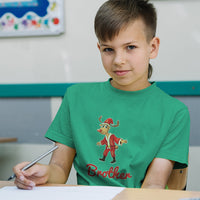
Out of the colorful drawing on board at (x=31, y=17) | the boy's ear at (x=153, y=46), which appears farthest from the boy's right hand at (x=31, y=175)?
the colorful drawing on board at (x=31, y=17)

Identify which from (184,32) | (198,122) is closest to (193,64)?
(184,32)

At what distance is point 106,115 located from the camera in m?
1.11

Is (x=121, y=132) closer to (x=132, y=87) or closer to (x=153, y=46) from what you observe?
(x=132, y=87)

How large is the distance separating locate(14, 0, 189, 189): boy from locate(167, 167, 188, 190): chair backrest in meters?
0.04

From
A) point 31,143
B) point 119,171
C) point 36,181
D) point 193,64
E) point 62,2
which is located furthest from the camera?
point 31,143

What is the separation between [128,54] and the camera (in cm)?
104

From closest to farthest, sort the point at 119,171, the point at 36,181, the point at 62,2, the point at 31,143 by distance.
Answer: the point at 36,181
the point at 119,171
the point at 62,2
the point at 31,143

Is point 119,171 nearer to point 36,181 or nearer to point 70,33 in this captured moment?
point 36,181

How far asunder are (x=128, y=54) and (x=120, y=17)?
0.12 metres

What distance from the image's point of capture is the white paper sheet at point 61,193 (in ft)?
2.38

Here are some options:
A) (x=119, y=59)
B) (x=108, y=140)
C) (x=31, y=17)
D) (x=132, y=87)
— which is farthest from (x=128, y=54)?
(x=31, y=17)

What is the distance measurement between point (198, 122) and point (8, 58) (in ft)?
3.67

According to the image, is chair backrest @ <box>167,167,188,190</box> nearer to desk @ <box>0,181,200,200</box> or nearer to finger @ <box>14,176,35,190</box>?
desk @ <box>0,181,200,200</box>

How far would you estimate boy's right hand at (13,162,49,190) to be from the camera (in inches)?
32.6
